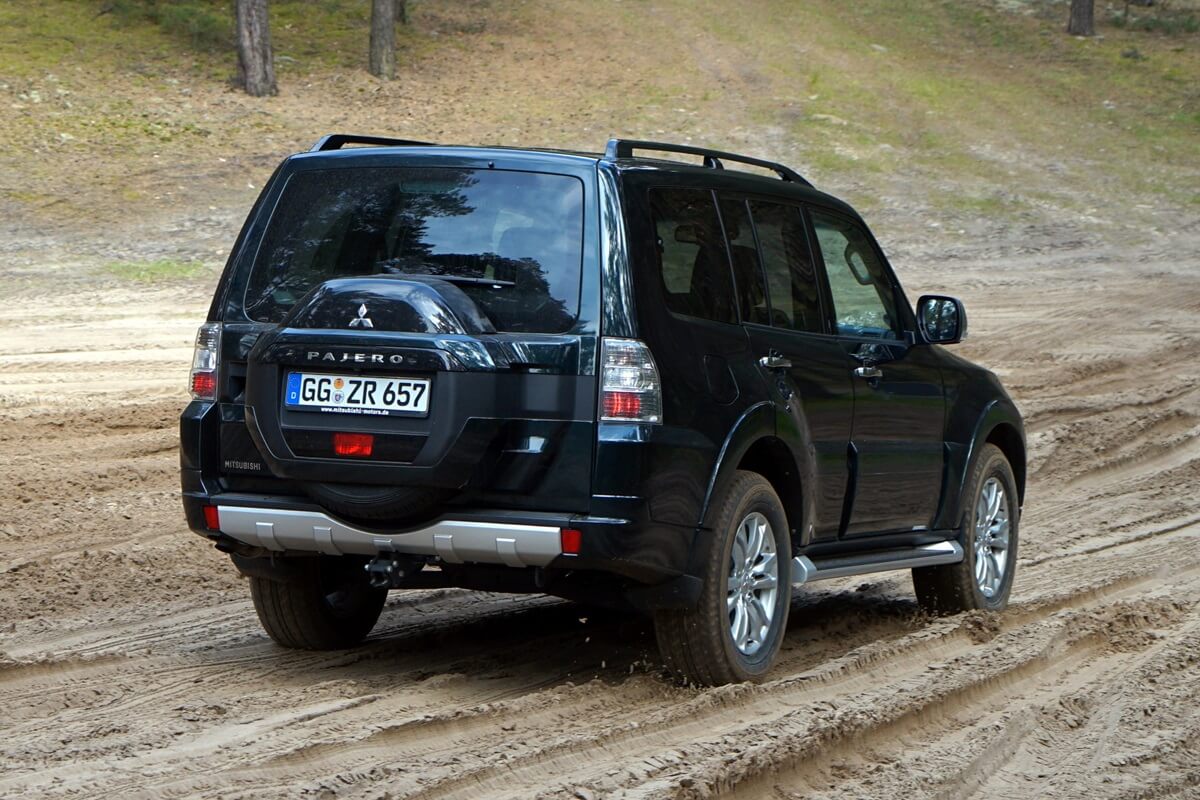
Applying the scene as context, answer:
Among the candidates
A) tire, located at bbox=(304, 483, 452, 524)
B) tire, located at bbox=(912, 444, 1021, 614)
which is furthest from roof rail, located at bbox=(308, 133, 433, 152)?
tire, located at bbox=(912, 444, 1021, 614)

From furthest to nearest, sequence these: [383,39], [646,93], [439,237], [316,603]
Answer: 1. [646,93]
2. [383,39]
3. [316,603]
4. [439,237]

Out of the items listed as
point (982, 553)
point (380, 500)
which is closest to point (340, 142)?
point (380, 500)

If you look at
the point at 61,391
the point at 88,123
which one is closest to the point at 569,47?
the point at 88,123

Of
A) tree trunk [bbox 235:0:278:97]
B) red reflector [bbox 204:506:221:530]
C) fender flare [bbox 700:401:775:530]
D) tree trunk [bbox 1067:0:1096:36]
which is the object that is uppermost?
tree trunk [bbox 1067:0:1096:36]

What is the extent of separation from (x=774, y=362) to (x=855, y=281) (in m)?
1.24

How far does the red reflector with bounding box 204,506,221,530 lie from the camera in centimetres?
576

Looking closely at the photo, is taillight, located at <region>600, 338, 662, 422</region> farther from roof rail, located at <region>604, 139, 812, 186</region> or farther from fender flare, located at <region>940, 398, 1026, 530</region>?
fender flare, located at <region>940, 398, 1026, 530</region>

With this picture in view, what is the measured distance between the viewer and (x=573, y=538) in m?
5.31

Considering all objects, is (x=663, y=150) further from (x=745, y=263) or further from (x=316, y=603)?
(x=316, y=603)

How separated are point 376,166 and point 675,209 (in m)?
1.07

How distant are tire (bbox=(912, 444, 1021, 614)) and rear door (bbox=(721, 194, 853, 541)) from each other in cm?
109

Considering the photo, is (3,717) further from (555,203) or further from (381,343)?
(555,203)

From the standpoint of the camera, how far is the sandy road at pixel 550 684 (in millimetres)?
4816

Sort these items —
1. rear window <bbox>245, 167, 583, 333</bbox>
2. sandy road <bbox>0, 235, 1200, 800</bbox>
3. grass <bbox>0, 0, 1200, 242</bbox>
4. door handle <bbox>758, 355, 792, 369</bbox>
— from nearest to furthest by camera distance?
sandy road <bbox>0, 235, 1200, 800</bbox>
rear window <bbox>245, 167, 583, 333</bbox>
door handle <bbox>758, 355, 792, 369</bbox>
grass <bbox>0, 0, 1200, 242</bbox>
